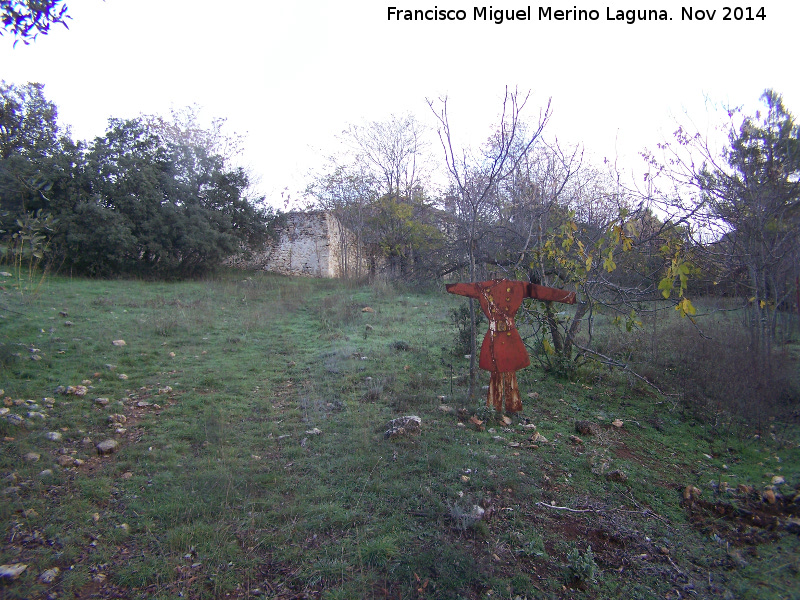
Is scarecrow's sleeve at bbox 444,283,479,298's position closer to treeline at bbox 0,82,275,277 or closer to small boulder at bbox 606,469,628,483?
small boulder at bbox 606,469,628,483

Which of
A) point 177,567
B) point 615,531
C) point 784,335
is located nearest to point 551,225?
point 784,335

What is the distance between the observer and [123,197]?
14156 mm

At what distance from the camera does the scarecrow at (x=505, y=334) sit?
4309 mm

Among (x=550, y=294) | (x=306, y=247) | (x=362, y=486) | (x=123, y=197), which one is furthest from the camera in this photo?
(x=306, y=247)

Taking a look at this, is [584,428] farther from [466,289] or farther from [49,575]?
[49,575]

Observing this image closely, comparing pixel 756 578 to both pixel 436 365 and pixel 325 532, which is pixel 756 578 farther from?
pixel 436 365

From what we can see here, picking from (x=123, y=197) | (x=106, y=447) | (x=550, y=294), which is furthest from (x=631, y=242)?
(x=123, y=197)

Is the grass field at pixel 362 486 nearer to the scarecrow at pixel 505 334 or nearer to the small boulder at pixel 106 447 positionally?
the small boulder at pixel 106 447

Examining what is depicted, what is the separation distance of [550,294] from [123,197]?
14028 mm

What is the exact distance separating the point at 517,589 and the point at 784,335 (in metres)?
7.71

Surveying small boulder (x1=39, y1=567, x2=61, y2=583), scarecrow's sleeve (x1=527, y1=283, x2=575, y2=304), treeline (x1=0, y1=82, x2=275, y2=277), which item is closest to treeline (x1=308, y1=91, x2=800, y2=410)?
scarecrow's sleeve (x1=527, y1=283, x2=575, y2=304)

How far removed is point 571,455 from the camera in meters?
4.20

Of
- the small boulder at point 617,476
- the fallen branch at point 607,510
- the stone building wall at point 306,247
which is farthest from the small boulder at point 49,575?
the stone building wall at point 306,247

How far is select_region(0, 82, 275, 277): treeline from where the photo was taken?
13102 mm
